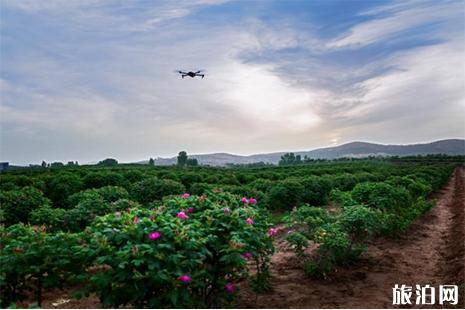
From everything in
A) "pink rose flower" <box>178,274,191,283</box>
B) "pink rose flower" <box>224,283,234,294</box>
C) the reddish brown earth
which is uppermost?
"pink rose flower" <box>178,274,191,283</box>

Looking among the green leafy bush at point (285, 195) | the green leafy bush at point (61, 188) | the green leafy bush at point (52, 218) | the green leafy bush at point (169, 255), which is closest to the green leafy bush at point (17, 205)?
the green leafy bush at point (52, 218)

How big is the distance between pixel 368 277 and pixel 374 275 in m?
0.22

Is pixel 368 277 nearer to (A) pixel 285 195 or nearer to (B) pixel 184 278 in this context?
(B) pixel 184 278

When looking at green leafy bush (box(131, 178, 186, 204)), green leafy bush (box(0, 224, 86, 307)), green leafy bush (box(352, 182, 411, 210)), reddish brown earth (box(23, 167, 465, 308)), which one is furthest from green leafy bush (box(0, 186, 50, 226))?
green leafy bush (box(352, 182, 411, 210))

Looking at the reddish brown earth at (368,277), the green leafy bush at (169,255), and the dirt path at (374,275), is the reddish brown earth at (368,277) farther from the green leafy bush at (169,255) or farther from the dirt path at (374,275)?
the green leafy bush at (169,255)

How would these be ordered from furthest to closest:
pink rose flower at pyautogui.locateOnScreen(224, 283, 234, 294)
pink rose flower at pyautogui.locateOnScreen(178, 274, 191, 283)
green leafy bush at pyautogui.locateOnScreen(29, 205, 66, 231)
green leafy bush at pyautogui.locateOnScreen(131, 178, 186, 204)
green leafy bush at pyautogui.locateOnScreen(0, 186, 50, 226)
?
1. green leafy bush at pyautogui.locateOnScreen(131, 178, 186, 204)
2. green leafy bush at pyautogui.locateOnScreen(0, 186, 50, 226)
3. green leafy bush at pyautogui.locateOnScreen(29, 205, 66, 231)
4. pink rose flower at pyautogui.locateOnScreen(224, 283, 234, 294)
5. pink rose flower at pyautogui.locateOnScreen(178, 274, 191, 283)

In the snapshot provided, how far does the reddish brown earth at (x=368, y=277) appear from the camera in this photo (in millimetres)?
6023

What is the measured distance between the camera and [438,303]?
20.0ft

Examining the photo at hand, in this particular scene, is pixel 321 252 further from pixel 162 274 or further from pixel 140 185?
pixel 140 185

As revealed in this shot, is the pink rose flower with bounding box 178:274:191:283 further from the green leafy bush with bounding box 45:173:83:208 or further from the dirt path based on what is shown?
the green leafy bush with bounding box 45:173:83:208

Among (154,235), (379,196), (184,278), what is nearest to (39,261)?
(154,235)

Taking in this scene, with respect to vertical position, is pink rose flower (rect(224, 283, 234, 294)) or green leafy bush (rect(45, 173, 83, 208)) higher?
green leafy bush (rect(45, 173, 83, 208))

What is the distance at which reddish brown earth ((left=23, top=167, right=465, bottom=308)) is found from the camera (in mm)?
6023

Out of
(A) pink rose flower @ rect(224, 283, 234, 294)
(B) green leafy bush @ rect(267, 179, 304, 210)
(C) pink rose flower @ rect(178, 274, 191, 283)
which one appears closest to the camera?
(C) pink rose flower @ rect(178, 274, 191, 283)
